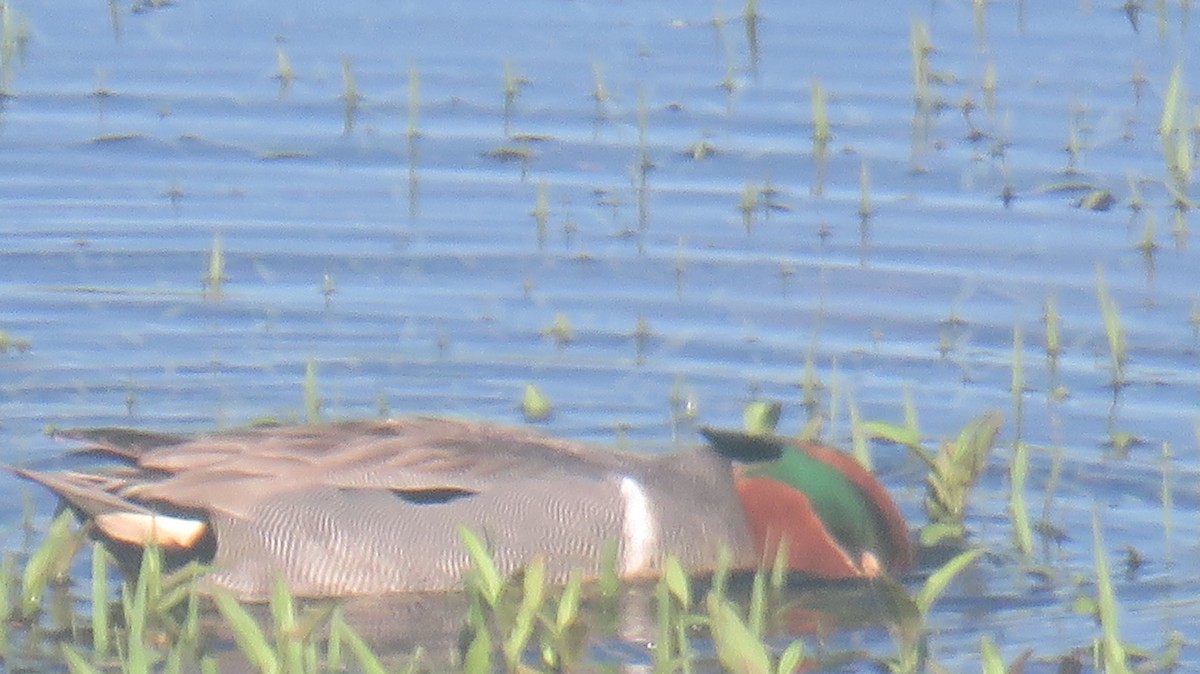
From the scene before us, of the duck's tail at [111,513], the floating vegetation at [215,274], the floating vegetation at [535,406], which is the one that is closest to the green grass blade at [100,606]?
the duck's tail at [111,513]

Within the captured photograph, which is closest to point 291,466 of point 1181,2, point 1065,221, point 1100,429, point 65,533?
point 65,533

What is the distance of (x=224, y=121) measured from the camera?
30.9 feet

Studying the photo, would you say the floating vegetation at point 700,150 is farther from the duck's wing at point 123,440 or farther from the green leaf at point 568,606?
the green leaf at point 568,606

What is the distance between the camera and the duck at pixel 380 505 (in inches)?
236

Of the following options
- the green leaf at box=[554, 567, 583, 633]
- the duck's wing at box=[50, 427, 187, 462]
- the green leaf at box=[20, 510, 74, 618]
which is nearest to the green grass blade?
the green leaf at box=[20, 510, 74, 618]

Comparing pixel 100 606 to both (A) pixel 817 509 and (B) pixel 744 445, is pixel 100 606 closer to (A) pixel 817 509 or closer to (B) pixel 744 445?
(B) pixel 744 445

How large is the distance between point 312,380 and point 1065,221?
3.02 m

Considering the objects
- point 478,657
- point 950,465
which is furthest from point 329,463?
point 950,465

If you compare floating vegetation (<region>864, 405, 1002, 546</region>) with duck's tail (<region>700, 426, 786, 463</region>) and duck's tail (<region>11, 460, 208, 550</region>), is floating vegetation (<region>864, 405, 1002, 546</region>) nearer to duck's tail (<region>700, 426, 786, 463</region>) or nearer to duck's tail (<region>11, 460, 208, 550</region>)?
duck's tail (<region>700, 426, 786, 463</region>)

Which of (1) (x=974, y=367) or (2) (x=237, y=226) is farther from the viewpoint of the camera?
(2) (x=237, y=226)

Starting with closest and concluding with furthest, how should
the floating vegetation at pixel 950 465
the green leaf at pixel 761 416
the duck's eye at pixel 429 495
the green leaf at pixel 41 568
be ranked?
the green leaf at pixel 41 568
the duck's eye at pixel 429 495
the floating vegetation at pixel 950 465
the green leaf at pixel 761 416

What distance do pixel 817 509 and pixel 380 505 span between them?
1.05 meters

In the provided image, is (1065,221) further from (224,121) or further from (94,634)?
(94,634)

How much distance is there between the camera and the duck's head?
6172 millimetres
